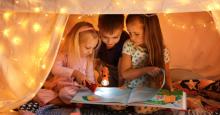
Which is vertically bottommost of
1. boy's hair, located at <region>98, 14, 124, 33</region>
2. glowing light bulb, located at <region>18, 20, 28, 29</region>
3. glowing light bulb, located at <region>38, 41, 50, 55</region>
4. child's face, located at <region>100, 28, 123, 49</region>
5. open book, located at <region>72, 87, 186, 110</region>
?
open book, located at <region>72, 87, 186, 110</region>

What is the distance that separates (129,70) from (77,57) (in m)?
0.31

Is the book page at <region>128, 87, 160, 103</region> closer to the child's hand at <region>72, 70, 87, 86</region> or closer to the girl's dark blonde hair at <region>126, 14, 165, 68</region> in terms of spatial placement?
the girl's dark blonde hair at <region>126, 14, 165, 68</region>

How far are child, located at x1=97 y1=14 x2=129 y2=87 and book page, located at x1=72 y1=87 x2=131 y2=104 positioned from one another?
0.25ft


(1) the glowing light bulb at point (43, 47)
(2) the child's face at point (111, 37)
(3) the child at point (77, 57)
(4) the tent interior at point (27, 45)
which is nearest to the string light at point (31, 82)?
(4) the tent interior at point (27, 45)

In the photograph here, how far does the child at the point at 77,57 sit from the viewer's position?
2.24 m

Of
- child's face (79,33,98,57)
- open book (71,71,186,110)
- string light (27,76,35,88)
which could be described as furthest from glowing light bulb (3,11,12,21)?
open book (71,71,186,110)

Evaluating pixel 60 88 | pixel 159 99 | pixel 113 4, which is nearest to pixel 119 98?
pixel 159 99

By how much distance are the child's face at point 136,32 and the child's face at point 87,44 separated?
0.21m

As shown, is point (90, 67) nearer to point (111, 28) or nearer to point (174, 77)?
point (111, 28)

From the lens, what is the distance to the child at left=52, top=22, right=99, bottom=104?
7.36ft

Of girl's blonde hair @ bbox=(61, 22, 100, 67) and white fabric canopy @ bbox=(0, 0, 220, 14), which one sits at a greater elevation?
white fabric canopy @ bbox=(0, 0, 220, 14)

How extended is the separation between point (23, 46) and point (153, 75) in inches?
27.8

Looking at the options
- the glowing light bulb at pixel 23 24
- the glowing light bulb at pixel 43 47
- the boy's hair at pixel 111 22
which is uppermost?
the boy's hair at pixel 111 22

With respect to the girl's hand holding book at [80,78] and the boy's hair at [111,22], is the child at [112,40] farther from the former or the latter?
the girl's hand holding book at [80,78]
